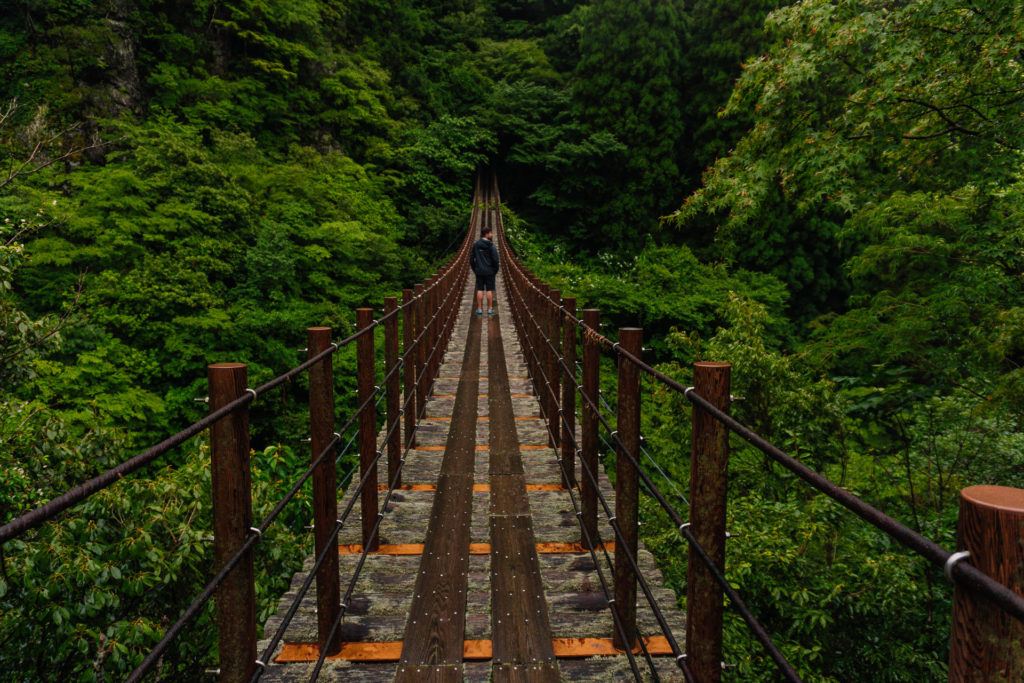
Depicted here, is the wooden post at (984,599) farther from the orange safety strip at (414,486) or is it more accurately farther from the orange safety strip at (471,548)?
the orange safety strip at (414,486)

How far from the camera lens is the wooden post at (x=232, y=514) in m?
1.55

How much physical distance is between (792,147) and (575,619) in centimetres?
620

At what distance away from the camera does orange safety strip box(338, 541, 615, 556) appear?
10.1 ft

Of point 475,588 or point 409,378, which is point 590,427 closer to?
point 475,588

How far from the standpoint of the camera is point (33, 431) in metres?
4.31

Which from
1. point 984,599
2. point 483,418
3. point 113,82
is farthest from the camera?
point 113,82

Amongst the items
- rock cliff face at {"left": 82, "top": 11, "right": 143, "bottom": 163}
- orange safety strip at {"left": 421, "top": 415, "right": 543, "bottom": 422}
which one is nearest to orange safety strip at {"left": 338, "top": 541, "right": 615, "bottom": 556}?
orange safety strip at {"left": 421, "top": 415, "right": 543, "bottom": 422}

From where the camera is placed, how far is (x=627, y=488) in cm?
235

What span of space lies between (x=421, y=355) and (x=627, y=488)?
355cm

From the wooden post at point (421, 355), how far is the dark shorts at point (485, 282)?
475 cm

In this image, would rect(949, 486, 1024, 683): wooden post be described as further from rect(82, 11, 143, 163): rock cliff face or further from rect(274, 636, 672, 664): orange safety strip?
rect(82, 11, 143, 163): rock cliff face

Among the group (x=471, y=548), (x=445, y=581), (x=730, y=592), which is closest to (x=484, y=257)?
(x=471, y=548)

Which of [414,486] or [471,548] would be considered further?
[414,486]

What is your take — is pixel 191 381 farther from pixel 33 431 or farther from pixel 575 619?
pixel 575 619
